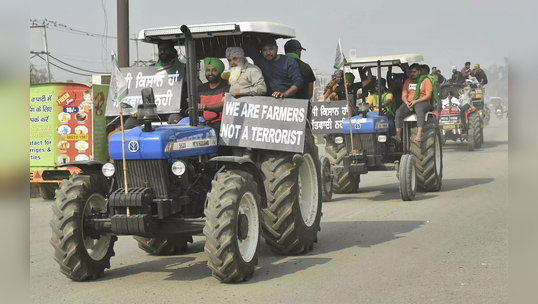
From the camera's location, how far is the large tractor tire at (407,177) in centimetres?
1423

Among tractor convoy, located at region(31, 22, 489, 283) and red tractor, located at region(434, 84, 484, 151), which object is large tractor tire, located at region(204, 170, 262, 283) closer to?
tractor convoy, located at region(31, 22, 489, 283)

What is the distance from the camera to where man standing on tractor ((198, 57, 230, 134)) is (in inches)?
369

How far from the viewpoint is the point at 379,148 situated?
1563cm

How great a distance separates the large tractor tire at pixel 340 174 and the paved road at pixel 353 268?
240 cm

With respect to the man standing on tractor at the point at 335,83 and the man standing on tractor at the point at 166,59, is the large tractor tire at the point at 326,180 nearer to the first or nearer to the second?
the man standing on tractor at the point at 335,83

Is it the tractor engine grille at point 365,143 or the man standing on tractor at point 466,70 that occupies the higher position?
the man standing on tractor at point 466,70

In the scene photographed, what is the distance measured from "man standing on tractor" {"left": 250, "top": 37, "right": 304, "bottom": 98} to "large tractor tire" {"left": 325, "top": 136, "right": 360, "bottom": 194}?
20.0 ft

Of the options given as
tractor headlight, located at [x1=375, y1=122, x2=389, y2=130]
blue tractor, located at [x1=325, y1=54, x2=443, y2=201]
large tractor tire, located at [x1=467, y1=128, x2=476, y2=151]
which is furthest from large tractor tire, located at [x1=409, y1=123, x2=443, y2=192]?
large tractor tire, located at [x1=467, y1=128, x2=476, y2=151]

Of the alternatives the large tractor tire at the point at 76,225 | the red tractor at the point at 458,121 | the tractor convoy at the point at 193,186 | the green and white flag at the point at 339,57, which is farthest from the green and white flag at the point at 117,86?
the red tractor at the point at 458,121

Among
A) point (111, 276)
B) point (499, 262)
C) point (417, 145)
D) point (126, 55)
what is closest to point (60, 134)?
point (126, 55)

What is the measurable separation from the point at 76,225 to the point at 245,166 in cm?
196

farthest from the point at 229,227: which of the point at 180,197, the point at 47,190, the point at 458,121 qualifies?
the point at 458,121

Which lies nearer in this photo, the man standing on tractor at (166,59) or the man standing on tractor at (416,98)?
the man standing on tractor at (166,59)
